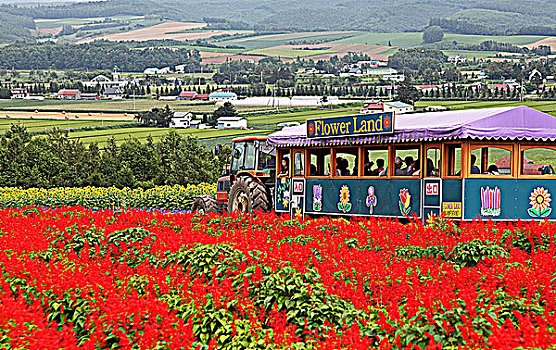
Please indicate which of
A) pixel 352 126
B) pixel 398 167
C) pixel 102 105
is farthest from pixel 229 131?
pixel 398 167

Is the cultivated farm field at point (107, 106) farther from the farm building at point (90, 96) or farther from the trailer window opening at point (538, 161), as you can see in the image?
the trailer window opening at point (538, 161)

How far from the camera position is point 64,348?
7625mm

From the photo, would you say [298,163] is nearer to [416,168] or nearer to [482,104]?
[416,168]

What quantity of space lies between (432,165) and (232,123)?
4949 centimetres

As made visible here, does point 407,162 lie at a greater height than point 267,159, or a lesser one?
greater

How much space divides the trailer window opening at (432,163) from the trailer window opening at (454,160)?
9.8 inches

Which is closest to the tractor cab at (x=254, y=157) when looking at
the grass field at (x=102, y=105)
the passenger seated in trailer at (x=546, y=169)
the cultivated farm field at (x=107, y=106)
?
the passenger seated in trailer at (x=546, y=169)

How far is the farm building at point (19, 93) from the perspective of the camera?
102600 millimetres

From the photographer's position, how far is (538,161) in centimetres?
1591

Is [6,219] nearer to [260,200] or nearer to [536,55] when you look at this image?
[260,200]

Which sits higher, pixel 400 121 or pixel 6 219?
pixel 400 121

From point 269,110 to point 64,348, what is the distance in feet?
222

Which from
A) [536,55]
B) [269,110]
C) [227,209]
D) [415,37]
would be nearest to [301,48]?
[415,37]

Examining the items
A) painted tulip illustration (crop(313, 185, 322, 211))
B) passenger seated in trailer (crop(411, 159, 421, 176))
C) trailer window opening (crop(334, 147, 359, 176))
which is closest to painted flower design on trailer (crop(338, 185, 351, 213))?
trailer window opening (crop(334, 147, 359, 176))
